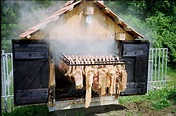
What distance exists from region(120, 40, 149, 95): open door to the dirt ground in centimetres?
67

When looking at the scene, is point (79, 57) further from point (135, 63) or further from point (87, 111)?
point (87, 111)

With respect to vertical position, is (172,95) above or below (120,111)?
above

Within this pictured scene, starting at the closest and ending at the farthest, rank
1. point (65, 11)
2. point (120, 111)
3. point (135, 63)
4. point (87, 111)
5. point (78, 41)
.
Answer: point (65, 11)
point (78, 41)
point (135, 63)
point (87, 111)
point (120, 111)

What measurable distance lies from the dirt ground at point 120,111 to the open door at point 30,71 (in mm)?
1411

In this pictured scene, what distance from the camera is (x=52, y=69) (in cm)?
573

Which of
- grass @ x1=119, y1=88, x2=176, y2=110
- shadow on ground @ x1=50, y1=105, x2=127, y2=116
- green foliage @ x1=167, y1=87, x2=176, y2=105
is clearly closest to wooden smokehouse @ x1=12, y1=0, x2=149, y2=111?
shadow on ground @ x1=50, y1=105, x2=127, y2=116

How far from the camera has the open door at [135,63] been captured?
6383 millimetres

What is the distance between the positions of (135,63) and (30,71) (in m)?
2.85

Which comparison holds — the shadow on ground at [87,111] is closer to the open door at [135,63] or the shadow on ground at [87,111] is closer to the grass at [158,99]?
the grass at [158,99]

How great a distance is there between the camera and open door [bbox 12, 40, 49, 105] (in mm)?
5301

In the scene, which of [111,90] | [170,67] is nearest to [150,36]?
[170,67]

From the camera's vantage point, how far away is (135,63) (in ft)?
21.5

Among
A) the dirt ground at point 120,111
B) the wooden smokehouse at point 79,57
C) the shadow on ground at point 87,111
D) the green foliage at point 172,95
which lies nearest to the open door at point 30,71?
the wooden smokehouse at point 79,57

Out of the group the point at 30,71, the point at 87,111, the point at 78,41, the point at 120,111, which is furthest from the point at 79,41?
the point at 120,111
